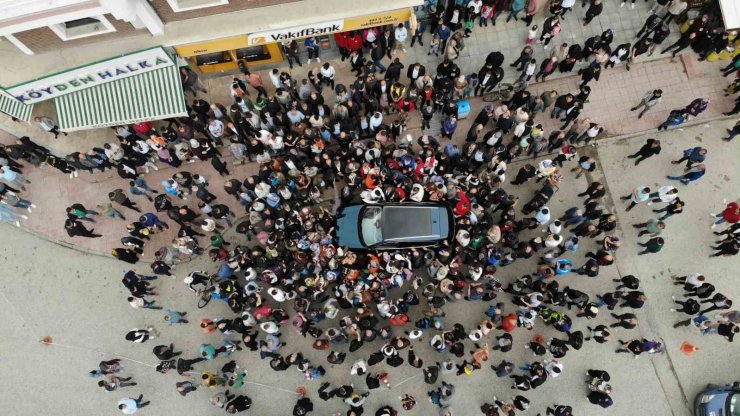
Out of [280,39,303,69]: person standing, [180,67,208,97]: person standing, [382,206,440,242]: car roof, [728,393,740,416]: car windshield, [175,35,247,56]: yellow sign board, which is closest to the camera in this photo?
[728,393,740,416]: car windshield

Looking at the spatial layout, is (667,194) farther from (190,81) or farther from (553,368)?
(190,81)

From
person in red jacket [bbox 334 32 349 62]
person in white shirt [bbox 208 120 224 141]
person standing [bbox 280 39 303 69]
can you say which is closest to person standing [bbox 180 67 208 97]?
person in white shirt [bbox 208 120 224 141]

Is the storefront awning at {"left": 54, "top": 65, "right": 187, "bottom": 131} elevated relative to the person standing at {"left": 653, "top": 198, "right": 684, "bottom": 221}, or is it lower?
elevated

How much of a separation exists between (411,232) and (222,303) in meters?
6.19

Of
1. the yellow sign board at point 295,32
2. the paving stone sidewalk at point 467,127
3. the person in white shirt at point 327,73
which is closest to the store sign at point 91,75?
the yellow sign board at point 295,32

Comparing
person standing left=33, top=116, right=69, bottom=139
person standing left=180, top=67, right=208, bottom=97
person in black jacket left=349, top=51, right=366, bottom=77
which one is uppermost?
person standing left=180, top=67, right=208, bottom=97

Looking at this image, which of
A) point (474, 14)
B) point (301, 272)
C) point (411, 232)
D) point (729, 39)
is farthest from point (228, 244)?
point (729, 39)

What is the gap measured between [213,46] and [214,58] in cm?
143

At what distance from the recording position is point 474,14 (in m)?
14.2

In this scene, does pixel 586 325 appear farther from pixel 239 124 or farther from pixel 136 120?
pixel 136 120

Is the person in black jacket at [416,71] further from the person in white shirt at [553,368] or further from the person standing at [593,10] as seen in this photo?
the person in white shirt at [553,368]

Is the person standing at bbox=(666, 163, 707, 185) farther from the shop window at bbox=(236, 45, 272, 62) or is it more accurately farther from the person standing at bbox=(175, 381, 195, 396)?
the person standing at bbox=(175, 381, 195, 396)

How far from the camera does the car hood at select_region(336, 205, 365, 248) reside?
39.9ft

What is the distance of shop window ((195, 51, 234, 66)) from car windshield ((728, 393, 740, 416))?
1772cm
